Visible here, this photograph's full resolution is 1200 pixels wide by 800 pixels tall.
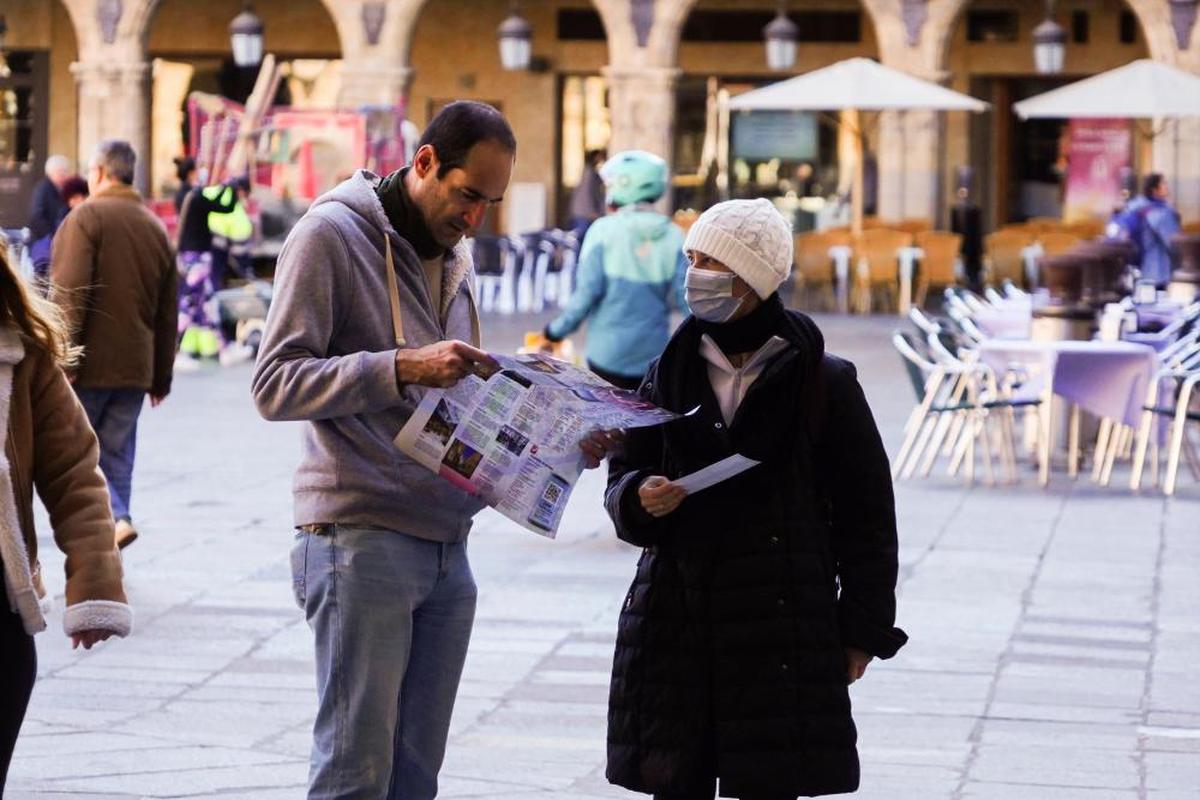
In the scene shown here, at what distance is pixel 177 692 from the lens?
273 inches

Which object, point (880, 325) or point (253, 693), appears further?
point (880, 325)

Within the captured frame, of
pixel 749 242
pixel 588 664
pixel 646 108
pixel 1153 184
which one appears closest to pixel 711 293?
pixel 749 242

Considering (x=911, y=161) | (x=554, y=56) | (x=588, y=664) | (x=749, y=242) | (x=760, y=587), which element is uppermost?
(x=554, y=56)

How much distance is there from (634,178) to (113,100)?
1960 cm

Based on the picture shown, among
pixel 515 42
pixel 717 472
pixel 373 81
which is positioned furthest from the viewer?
pixel 373 81

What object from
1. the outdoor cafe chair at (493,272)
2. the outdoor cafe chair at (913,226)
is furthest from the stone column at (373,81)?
the outdoor cafe chair at (913,226)

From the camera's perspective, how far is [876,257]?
24234mm

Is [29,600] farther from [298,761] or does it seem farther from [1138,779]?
[1138,779]

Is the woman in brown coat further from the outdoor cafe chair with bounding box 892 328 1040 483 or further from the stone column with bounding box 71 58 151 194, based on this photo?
the stone column with bounding box 71 58 151 194

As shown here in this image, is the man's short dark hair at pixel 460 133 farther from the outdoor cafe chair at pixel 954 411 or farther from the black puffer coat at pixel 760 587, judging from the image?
the outdoor cafe chair at pixel 954 411

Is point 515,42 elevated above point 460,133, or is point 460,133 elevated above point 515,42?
point 515,42

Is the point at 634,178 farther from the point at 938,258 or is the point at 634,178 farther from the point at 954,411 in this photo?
the point at 938,258

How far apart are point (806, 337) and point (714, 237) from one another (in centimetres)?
23

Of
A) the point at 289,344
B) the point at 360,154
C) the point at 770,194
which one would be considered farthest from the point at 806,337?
the point at 770,194
